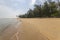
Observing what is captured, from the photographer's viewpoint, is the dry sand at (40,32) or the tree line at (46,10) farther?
the tree line at (46,10)

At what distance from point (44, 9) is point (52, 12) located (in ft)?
11.0

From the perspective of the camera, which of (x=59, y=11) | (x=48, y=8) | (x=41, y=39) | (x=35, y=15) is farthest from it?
(x=35, y=15)

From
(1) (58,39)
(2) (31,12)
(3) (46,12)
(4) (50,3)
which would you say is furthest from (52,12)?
(1) (58,39)

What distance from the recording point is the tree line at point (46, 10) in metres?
43.4

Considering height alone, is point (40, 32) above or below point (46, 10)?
below

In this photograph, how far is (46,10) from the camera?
45281 mm

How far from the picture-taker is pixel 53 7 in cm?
4475

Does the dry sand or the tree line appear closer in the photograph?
the dry sand

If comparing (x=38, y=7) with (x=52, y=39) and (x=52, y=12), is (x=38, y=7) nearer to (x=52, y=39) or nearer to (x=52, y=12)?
(x=52, y=12)

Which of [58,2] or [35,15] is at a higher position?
[58,2]

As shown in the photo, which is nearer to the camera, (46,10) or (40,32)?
(40,32)

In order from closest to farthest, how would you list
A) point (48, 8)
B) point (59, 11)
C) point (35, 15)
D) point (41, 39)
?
point (41, 39)
point (59, 11)
point (48, 8)
point (35, 15)

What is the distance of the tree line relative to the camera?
43.4 metres

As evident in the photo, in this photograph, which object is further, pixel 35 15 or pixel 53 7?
pixel 35 15
